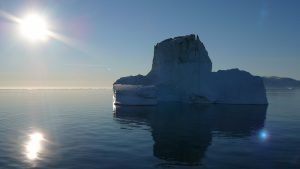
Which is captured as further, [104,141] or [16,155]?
[104,141]

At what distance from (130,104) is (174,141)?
37241 millimetres

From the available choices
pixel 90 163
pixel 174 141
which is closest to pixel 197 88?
pixel 174 141

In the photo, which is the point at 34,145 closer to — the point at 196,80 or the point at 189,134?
the point at 189,134

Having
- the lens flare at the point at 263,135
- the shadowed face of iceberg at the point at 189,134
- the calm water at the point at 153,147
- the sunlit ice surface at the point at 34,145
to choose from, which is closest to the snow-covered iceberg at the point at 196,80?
the shadowed face of iceberg at the point at 189,134

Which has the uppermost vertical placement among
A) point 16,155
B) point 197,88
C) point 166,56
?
point 166,56

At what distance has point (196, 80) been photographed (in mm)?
69375

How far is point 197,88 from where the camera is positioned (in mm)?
69688

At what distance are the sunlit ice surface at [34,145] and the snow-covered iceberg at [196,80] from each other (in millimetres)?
37175

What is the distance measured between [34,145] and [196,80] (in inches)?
1913

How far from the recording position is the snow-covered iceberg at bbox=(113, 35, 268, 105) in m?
68.4

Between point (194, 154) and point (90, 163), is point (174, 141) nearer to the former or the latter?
point (194, 154)

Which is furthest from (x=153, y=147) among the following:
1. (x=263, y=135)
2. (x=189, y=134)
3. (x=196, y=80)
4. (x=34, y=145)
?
(x=196, y=80)

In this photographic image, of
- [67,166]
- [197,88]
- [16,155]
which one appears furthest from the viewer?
[197,88]

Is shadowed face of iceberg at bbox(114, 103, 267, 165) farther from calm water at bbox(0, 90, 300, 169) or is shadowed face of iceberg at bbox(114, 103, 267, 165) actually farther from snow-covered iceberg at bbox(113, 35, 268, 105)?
snow-covered iceberg at bbox(113, 35, 268, 105)
